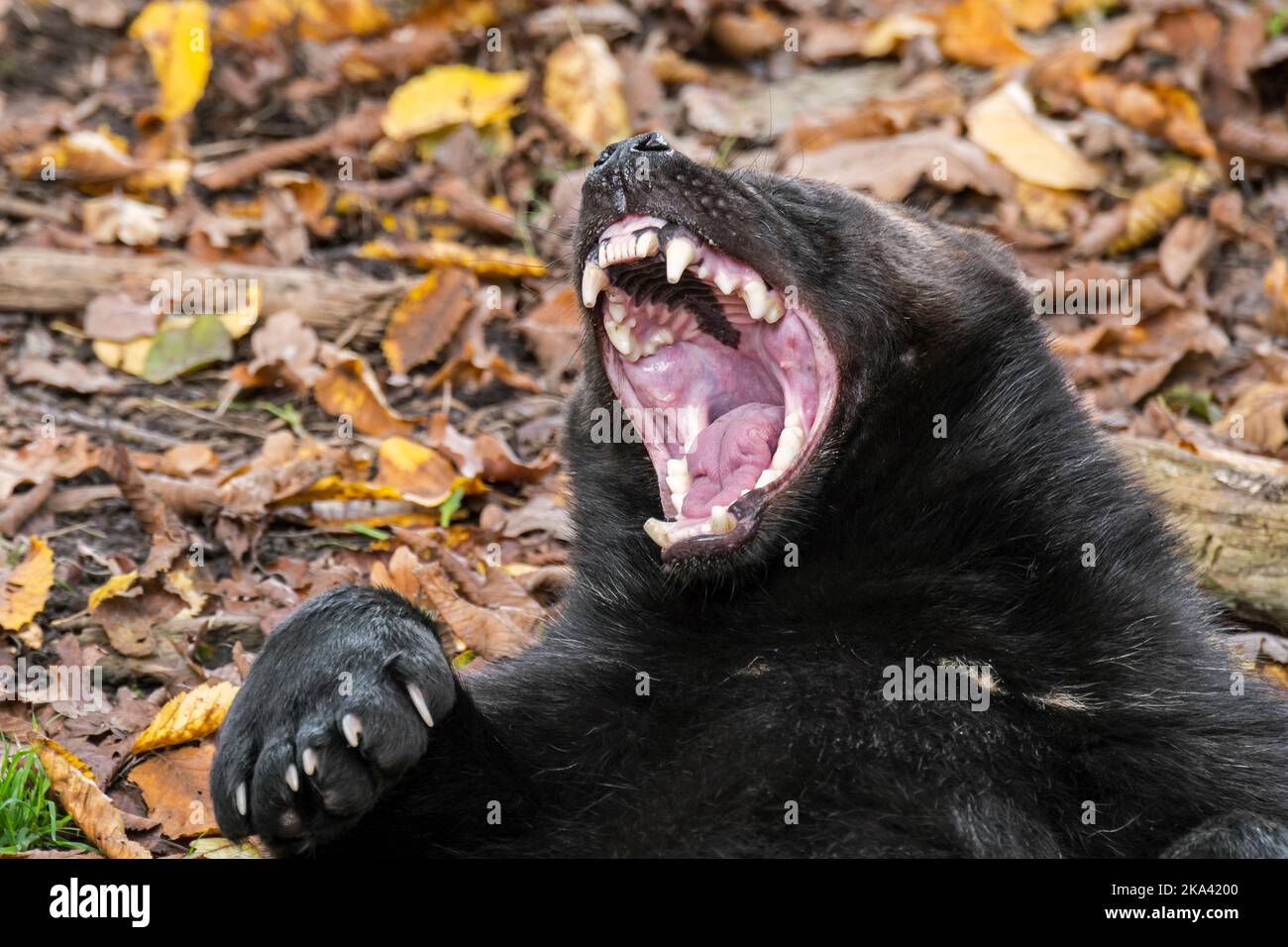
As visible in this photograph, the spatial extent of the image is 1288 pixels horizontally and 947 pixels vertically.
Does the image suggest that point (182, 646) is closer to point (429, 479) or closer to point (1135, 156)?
point (429, 479)

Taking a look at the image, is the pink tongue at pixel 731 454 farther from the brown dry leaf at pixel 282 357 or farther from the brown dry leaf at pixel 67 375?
the brown dry leaf at pixel 67 375

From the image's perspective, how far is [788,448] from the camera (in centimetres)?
399

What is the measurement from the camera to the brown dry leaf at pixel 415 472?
575 centimetres

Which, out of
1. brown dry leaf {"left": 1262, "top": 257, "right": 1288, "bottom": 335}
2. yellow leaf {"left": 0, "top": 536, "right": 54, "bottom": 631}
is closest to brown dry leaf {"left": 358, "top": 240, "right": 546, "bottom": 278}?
yellow leaf {"left": 0, "top": 536, "right": 54, "bottom": 631}

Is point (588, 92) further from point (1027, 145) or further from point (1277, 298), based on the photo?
point (1277, 298)

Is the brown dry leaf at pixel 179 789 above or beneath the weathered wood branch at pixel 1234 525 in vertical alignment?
beneath

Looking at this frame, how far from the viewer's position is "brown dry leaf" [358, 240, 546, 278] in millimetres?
7074

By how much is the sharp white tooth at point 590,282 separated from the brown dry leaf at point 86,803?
187 cm

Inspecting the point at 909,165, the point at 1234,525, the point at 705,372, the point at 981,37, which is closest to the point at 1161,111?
the point at 981,37

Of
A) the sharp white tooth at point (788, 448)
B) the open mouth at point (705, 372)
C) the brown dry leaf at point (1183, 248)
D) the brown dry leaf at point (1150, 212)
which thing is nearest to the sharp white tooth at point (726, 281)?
the open mouth at point (705, 372)

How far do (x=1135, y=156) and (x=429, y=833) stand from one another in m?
5.62

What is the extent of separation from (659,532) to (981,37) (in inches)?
220

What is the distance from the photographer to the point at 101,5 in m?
8.63
